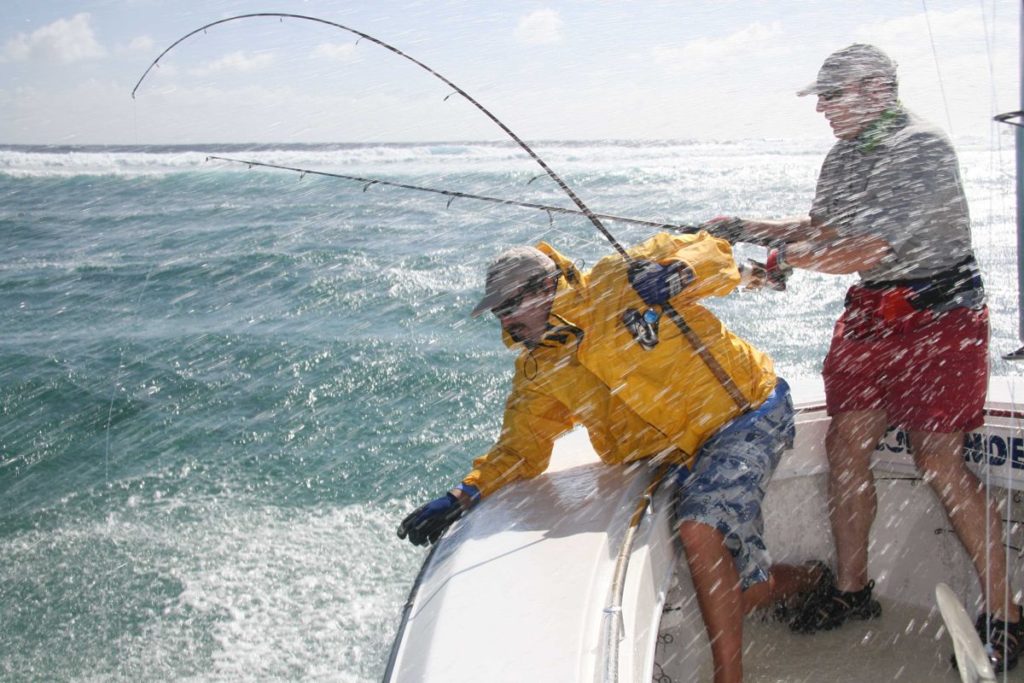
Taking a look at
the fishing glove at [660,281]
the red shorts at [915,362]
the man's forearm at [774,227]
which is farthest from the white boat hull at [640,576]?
the man's forearm at [774,227]

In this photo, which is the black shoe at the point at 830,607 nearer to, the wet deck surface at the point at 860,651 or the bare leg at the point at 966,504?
the wet deck surface at the point at 860,651

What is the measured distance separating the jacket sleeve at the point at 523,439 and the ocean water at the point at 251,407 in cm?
156

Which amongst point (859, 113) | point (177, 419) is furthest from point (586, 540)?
point (177, 419)

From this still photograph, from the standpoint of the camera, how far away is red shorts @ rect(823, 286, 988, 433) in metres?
2.54

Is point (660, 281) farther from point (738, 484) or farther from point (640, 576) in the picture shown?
point (640, 576)

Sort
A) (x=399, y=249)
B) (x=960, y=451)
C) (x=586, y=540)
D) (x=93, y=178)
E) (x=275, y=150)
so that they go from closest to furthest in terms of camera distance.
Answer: (x=586, y=540) → (x=960, y=451) → (x=399, y=249) → (x=93, y=178) → (x=275, y=150)

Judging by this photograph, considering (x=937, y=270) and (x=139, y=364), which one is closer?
(x=937, y=270)

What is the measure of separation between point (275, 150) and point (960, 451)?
1235 inches

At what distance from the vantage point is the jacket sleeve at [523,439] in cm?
260

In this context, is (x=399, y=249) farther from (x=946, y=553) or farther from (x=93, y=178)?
(x=93, y=178)

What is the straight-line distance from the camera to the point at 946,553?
9.98 ft

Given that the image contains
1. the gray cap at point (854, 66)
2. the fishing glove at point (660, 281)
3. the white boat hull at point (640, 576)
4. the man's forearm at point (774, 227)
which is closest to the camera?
the white boat hull at point (640, 576)

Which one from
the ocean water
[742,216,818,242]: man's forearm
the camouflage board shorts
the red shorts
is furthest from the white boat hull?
the ocean water

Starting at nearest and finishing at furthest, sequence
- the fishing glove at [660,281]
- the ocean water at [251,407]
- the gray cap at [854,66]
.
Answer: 1. the fishing glove at [660,281]
2. the gray cap at [854,66]
3. the ocean water at [251,407]
